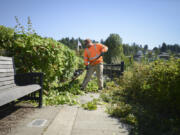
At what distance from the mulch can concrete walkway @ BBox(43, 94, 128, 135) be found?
2.22 ft

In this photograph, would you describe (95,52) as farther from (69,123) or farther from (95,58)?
(69,123)

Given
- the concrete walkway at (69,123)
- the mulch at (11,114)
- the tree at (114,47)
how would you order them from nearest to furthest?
1. the concrete walkway at (69,123)
2. the mulch at (11,114)
3. the tree at (114,47)

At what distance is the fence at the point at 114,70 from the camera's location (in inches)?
287

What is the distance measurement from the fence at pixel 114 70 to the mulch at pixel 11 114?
476 cm

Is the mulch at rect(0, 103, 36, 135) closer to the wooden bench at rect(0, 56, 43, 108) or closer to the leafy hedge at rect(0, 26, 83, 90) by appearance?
the wooden bench at rect(0, 56, 43, 108)

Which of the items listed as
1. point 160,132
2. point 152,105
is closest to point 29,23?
point 152,105

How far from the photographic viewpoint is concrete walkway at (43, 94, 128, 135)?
2363 mm

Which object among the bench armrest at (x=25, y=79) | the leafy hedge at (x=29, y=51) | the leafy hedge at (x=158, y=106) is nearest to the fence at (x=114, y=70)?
the leafy hedge at (x=158, y=106)

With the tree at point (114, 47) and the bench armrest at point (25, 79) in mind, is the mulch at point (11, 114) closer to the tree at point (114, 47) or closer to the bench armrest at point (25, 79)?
the bench armrest at point (25, 79)

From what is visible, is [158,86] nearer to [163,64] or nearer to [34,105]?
[163,64]

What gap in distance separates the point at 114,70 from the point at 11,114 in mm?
6042

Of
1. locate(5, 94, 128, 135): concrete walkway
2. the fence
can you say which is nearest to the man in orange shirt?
the fence

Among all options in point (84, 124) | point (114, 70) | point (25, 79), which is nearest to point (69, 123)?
point (84, 124)

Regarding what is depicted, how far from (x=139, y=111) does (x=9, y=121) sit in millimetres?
2615
